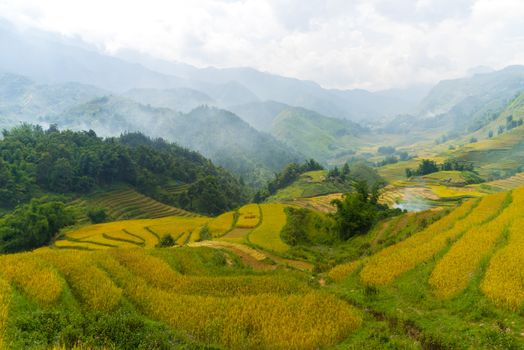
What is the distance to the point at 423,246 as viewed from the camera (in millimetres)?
17875

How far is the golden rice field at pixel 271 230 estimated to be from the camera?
30203mm

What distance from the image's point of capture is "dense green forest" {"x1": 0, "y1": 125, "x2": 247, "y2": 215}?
77562 mm

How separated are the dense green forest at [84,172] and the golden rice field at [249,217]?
1660 inches

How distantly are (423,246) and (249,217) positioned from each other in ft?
93.2

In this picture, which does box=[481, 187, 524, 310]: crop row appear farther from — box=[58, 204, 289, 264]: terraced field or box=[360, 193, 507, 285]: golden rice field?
box=[58, 204, 289, 264]: terraced field

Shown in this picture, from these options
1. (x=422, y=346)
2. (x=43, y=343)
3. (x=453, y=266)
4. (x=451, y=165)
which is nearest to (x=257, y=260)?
(x=453, y=266)

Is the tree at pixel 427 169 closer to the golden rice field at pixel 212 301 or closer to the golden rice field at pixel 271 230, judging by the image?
the golden rice field at pixel 271 230

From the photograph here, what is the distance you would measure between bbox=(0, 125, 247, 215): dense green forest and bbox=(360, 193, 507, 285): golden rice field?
72307mm

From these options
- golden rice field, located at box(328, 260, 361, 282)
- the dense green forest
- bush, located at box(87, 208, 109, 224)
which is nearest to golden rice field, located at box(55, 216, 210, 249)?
bush, located at box(87, 208, 109, 224)

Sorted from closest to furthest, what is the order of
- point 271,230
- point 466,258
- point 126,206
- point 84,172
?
point 466,258 → point 271,230 → point 126,206 → point 84,172

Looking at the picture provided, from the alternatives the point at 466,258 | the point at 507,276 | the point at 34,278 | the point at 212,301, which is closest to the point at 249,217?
the point at 466,258

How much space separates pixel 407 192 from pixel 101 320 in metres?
81.1

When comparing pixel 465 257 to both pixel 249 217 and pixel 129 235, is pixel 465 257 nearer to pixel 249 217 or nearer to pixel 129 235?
pixel 249 217

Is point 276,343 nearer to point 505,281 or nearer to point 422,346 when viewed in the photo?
point 422,346
